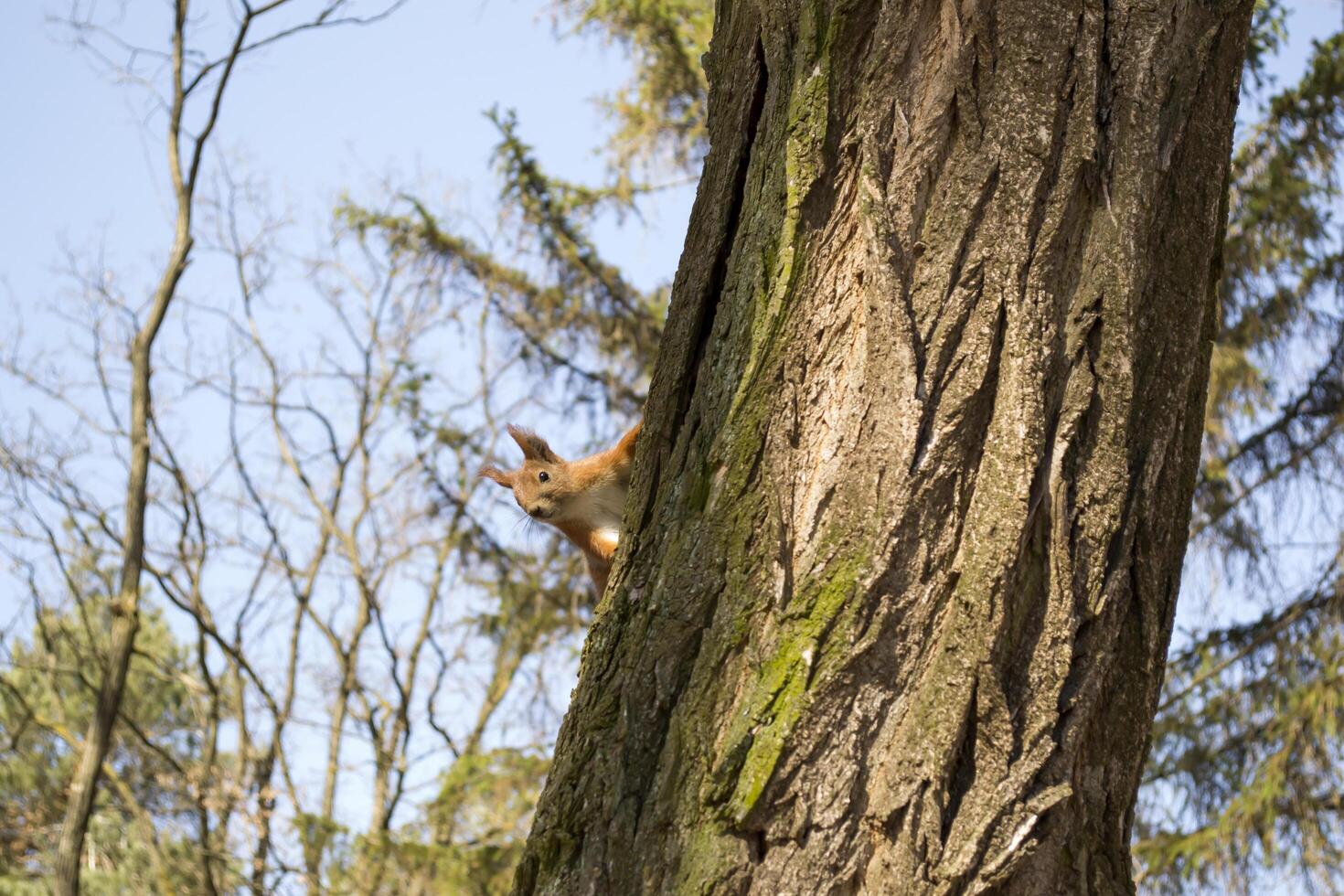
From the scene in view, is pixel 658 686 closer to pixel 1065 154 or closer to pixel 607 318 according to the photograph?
pixel 1065 154

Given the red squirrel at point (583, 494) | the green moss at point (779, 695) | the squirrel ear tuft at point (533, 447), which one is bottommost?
the green moss at point (779, 695)

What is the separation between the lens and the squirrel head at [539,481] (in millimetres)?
3883

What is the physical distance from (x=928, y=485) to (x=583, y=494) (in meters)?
2.37

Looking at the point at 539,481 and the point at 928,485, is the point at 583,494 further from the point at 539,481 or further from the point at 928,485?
the point at 928,485

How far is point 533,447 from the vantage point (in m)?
4.02

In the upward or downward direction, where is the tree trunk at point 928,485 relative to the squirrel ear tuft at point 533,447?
downward

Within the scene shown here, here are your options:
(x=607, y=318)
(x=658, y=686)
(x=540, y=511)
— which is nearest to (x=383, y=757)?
(x=607, y=318)

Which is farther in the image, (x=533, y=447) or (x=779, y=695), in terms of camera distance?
(x=533, y=447)

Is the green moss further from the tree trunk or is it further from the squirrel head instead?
the squirrel head

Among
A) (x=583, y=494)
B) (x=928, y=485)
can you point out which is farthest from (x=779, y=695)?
(x=583, y=494)

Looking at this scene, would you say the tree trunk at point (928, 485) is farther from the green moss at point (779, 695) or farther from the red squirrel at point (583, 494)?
the red squirrel at point (583, 494)

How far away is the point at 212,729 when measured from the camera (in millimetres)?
9711

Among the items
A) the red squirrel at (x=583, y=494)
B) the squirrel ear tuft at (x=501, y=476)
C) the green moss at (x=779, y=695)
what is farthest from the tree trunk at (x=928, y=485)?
the squirrel ear tuft at (x=501, y=476)

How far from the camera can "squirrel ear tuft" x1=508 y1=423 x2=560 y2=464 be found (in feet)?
13.2
